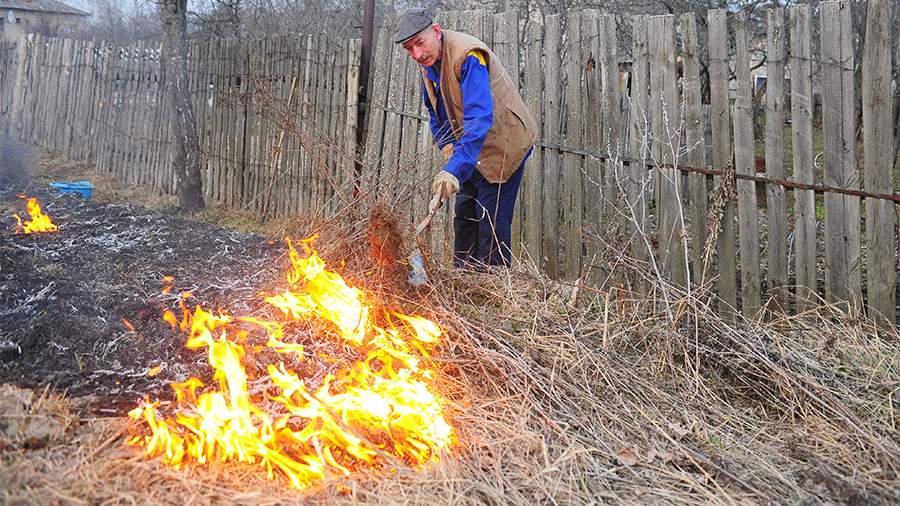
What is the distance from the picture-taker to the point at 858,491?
2.54 meters

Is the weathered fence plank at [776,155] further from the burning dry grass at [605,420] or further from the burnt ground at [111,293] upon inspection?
the burnt ground at [111,293]

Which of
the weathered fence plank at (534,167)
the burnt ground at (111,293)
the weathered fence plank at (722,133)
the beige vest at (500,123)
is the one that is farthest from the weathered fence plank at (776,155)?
the burnt ground at (111,293)

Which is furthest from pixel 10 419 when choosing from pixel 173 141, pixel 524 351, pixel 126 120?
pixel 126 120

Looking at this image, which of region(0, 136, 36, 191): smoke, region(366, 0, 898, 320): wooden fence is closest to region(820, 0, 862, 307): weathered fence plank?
region(366, 0, 898, 320): wooden fence

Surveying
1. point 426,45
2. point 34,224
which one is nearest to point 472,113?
point 426,45

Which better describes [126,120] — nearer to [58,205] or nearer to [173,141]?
[173,141]

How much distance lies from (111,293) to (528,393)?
2481 millimetres

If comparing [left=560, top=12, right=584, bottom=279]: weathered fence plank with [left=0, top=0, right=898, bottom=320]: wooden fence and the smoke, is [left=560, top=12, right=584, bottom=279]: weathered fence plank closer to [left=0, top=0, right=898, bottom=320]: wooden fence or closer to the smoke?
[left=0, top=0, right=898, bottom=320]: wooden fence

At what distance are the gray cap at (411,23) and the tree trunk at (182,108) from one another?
16.5ft

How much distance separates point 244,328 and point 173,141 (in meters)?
5.78

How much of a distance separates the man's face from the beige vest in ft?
0.30

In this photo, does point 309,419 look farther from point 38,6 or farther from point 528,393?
point 38,6

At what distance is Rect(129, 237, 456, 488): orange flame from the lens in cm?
253

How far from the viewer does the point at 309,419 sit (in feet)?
9.18
